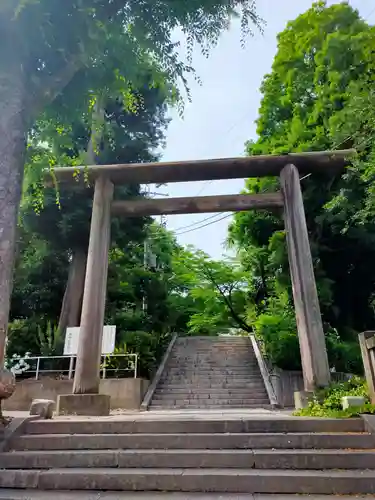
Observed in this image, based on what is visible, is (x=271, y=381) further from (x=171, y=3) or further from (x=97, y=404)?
(x=171, y=3)

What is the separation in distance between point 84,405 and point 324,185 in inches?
371

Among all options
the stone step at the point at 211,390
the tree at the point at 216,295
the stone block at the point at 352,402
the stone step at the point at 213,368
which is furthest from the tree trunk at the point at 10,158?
the tree at the point at 216,295

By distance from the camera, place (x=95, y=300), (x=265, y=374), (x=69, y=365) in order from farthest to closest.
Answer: (x=265, y=374) < (x=69, y=365) < (x=95, y=300)

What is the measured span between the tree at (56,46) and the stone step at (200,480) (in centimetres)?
149

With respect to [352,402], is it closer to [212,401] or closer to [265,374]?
[212,401]

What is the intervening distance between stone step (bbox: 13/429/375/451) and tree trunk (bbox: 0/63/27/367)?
129 cm

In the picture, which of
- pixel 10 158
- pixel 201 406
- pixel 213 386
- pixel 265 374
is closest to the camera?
pixel 10 158

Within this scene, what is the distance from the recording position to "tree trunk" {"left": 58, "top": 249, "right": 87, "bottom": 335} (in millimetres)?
12189

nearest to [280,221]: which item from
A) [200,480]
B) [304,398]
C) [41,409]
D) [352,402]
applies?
[304,398]

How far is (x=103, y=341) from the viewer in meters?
9.56

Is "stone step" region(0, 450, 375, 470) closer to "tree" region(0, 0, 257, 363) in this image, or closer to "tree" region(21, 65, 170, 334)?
"tree" region(0, 0, 257, 363)

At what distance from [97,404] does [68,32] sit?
566cm

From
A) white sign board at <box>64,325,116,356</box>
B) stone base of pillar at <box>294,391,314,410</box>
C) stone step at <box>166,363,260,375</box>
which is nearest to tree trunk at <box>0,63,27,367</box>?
stone base of pillar at <box>294,391,314,410</box>

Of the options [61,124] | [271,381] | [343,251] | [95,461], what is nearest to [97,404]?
[95,461]
